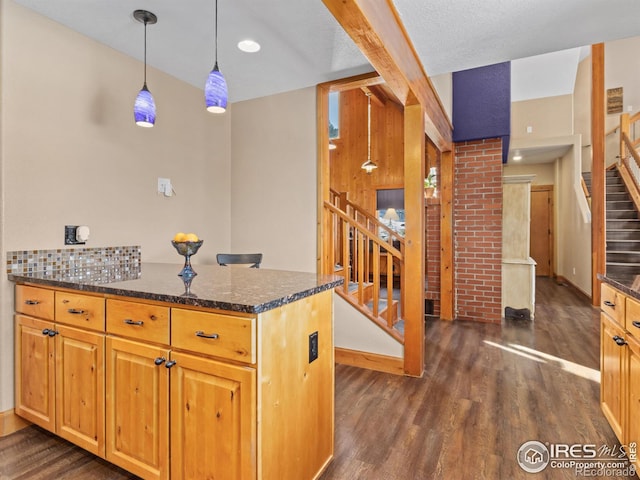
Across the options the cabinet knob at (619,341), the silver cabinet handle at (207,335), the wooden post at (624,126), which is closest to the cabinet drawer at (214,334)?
the silver cabinet handle at (207,335)

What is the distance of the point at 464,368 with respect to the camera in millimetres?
3062

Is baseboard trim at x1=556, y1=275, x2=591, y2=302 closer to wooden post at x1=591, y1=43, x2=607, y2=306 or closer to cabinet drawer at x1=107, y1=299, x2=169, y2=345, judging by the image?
wooden post at x1=591, y1=43, x2=607, y2=306

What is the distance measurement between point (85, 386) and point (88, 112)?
5.95 feet

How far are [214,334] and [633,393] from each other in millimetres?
1863

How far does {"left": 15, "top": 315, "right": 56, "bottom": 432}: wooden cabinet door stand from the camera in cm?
189

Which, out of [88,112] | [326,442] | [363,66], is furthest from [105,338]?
[363,66]

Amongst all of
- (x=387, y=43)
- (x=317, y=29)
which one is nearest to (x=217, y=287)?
(x=387, y=43)

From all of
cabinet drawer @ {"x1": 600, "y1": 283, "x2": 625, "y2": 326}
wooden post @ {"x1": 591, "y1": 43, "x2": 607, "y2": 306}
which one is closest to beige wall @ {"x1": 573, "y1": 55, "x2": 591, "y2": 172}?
wooden post @ {"x1": 591, "y1": 43, "x2": 607, "y2": 306}

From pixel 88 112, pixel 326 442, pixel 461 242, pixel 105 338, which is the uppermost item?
pixel 88 112

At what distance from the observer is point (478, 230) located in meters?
4.76

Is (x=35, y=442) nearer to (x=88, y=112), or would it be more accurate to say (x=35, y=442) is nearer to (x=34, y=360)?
(x=34, y=360)

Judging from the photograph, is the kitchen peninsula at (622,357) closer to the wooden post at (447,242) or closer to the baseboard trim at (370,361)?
the baseboard trim at (370,361)

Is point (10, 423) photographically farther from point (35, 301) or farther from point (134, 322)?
point (134, 322)

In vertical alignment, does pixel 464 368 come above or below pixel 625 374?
below
